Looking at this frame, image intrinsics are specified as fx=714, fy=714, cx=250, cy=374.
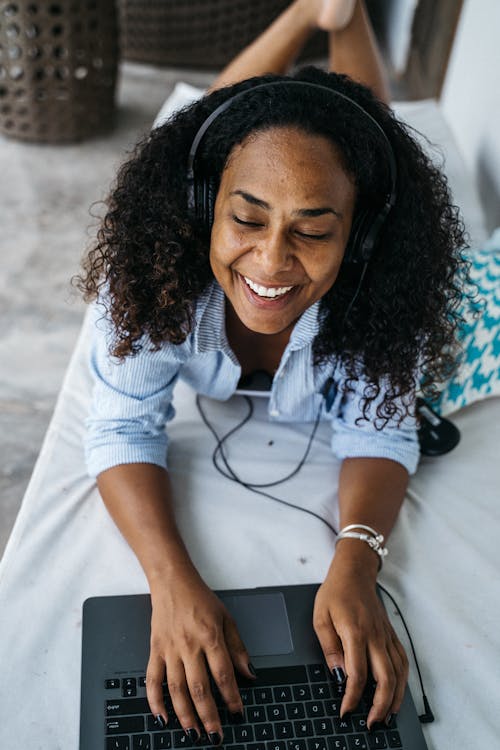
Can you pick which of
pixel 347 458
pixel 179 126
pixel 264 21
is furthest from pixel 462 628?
pixel 264 21

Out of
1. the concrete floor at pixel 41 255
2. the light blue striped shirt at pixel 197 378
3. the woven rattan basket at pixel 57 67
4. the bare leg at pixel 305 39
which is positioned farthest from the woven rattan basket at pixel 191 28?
the light blue striped shirt at pixel 197 378

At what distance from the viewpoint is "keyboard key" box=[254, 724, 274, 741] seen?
803mm

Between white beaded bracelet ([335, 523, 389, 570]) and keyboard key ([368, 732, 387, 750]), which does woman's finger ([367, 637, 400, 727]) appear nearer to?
keyboard key ([368, 732, 387, 750])

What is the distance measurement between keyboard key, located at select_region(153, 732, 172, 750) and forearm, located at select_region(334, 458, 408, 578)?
30cm

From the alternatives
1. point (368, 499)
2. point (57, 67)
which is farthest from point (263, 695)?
point (57, 67)

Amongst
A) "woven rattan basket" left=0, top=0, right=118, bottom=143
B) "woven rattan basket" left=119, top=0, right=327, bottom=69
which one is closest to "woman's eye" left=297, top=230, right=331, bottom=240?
"woven rattan basket" left=0, top=0, right=118, bottom=143

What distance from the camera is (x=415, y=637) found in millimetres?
934

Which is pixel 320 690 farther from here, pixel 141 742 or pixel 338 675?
pixel 141 742

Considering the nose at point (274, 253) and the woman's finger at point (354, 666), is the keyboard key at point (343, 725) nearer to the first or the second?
the woman's finger at point (354, 666)

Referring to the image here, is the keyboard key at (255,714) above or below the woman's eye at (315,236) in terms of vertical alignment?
below

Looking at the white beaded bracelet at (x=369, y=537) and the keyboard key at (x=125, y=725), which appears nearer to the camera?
the keyboard key at (x=125, y=725)

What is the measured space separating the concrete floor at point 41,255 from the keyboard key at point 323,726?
731 millimetres

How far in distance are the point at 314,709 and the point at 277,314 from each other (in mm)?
478

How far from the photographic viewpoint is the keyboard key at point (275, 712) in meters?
0.82
